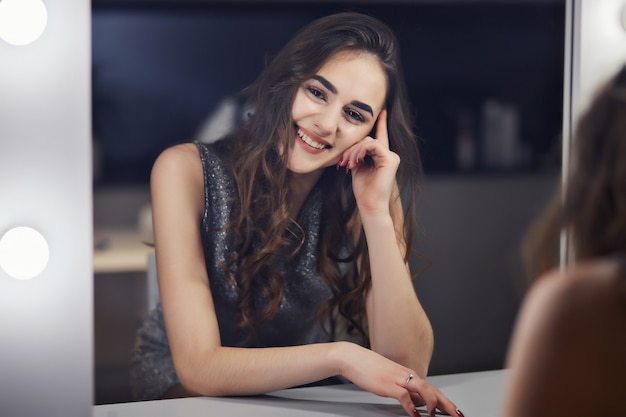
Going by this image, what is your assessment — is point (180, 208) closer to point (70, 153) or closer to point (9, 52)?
point (70, 153)

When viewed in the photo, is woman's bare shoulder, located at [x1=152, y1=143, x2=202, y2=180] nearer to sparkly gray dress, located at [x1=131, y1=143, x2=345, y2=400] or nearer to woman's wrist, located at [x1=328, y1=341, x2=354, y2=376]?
sparkly gray dress, located at [x1=131, y1=143, x2=345, y2=400]

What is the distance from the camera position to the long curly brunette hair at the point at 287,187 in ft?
3.48

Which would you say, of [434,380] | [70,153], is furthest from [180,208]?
[434,380]

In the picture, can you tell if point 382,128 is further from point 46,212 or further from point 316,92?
point 46,212

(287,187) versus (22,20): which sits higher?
(22,20)

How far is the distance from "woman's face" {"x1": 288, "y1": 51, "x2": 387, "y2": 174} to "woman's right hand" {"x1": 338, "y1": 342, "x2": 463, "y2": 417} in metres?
0.31

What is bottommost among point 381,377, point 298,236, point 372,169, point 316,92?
point 381,377

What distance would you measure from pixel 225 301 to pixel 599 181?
58cm

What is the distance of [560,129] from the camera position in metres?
1.22

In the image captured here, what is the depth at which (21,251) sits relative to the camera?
101 cm

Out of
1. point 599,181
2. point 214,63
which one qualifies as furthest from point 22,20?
point 599,181

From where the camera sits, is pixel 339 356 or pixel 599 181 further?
pixel 339 356

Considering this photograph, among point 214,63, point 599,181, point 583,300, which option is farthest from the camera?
point 214,63

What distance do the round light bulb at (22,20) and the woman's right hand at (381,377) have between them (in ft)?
2.20
